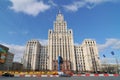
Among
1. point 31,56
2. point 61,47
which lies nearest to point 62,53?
point 61,47

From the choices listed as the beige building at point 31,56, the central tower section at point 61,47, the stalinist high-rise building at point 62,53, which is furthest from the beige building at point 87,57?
the beige building at point 31,56

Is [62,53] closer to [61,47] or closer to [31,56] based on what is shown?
[61,47]

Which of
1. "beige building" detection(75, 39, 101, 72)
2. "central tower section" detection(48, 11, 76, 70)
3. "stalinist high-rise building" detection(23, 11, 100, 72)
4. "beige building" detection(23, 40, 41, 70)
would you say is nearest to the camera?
"central tower section" detection(48, 11, 76, 70)

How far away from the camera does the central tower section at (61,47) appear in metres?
114

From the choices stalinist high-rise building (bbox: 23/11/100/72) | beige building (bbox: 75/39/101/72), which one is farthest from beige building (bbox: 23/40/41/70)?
beige building (bbox: 75/39/101/72)

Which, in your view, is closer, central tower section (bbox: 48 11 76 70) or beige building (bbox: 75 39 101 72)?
central tower section (bbox: 48 11 76 70)

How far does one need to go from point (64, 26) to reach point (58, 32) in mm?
11646

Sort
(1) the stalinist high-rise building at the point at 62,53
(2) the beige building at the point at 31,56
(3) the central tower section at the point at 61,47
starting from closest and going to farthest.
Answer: (3) the central tower section at the point at 61,47
(1) the stalinist high-rise building at the point at 62,53
(2) the beige building at the point at 31,56

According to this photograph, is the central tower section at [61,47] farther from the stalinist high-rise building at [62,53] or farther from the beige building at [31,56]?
the beige building at [31,56]

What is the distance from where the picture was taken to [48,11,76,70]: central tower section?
374 ft

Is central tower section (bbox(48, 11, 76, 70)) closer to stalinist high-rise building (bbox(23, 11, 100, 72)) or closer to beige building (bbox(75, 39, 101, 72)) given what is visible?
stalinist high-rise building (bbox(23, 11, 100, 72))

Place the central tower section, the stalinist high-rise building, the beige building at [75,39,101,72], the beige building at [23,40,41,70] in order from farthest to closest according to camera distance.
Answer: the beige building at [75,39,101,72] < the beige building at [23,40,41,70] < the stalinist high-rise building < the central tower section

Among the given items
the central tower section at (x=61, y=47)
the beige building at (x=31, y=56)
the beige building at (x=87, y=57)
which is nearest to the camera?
the central tower section at (x=61, y=47)

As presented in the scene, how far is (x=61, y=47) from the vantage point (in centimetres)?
12094
